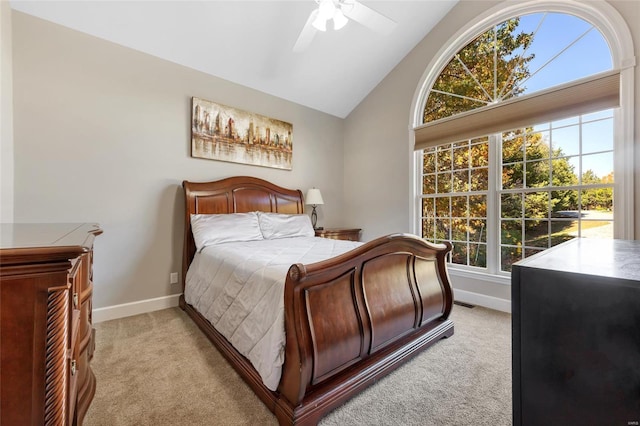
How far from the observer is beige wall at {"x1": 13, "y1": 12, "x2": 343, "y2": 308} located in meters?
2.19

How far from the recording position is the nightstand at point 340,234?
3640mm

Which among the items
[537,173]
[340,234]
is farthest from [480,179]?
[340,234]

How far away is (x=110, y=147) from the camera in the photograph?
2506 mm

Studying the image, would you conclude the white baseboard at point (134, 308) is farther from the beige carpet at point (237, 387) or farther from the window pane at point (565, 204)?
the window pane at point (565, 204)

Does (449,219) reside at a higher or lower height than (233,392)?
higher

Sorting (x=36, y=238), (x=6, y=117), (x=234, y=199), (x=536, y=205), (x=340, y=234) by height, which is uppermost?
(x=6, y=117)

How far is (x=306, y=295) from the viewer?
1.26 meters

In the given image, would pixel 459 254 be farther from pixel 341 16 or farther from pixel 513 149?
pixel 341 16

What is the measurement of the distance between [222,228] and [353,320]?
1.78 meters

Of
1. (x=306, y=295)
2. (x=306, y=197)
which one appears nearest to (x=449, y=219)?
(x=306, y=197)

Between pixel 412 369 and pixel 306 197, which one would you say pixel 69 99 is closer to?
pixel 306 197

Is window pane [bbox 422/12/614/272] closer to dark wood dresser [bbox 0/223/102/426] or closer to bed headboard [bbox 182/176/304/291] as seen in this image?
bed headboard [bbox 182/176/304/291]

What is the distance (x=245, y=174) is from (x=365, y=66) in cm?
227

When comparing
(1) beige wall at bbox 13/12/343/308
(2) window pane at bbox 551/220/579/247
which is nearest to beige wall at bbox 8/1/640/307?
(1) beige wall at bbox 13/12/343/308
